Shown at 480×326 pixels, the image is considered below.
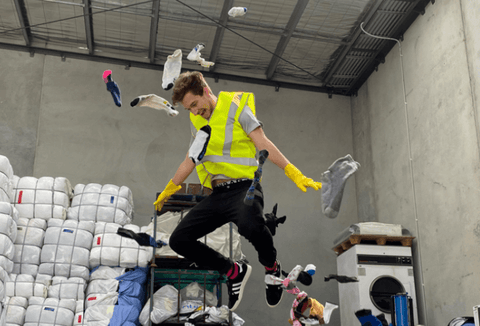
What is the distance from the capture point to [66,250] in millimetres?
6016

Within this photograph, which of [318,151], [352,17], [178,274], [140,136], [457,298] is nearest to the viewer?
[457,298]

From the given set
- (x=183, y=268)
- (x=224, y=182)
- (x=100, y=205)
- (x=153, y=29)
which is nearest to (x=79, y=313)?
(x=183, y=268)

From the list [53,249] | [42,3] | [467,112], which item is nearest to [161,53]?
[42,3]

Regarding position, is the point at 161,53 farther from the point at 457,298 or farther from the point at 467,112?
the point at 457,298

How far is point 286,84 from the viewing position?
9.16m

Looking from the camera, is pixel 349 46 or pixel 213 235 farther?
pixel 349 46

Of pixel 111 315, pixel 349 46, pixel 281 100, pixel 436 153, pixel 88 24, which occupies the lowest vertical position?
pixel 111 315

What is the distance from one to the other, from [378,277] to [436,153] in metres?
1.72

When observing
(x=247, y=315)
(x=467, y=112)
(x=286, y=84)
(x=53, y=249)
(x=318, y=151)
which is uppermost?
(x=286, y=84)

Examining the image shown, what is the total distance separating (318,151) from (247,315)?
3043mm

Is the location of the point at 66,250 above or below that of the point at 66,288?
above

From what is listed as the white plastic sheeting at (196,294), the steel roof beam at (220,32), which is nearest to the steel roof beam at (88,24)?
the steel roof beam at (220,32)

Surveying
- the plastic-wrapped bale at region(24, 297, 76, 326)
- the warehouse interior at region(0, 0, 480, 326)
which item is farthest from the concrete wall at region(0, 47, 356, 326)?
the plastic-wrapped bale at region(24, 297, 76, 326)

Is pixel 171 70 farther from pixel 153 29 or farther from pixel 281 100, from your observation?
pixel 281 100
